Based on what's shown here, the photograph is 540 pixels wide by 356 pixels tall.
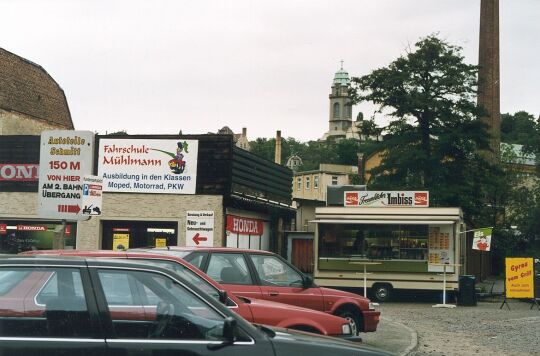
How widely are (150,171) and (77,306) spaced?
22.6 m

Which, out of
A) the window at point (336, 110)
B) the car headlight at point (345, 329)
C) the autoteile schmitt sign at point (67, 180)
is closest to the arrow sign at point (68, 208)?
the autoteile schmitt sign at point (67, 180)

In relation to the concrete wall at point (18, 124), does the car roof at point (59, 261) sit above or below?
below

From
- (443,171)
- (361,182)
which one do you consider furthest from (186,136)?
(361,182)

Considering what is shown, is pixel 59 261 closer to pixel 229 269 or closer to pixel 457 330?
pixel 229 269

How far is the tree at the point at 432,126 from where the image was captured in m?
37.8

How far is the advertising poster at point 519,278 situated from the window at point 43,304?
21.2m

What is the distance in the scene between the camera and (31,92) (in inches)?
1743

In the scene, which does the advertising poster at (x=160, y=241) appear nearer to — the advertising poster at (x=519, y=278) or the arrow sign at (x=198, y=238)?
the arrow sign at (x=198, y=238)

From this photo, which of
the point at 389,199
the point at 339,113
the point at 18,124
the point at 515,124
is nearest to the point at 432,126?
the point at 389,199

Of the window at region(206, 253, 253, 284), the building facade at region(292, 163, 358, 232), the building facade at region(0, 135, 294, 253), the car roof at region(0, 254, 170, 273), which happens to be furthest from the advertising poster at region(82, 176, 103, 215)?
the building facade at region(292, 163, 358, 232)

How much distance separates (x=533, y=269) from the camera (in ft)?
81.0

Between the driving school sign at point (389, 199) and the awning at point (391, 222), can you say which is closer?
the awning at point (391, 222)

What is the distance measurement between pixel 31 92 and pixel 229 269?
118 feet

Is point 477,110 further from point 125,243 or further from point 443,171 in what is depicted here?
point 125,243
